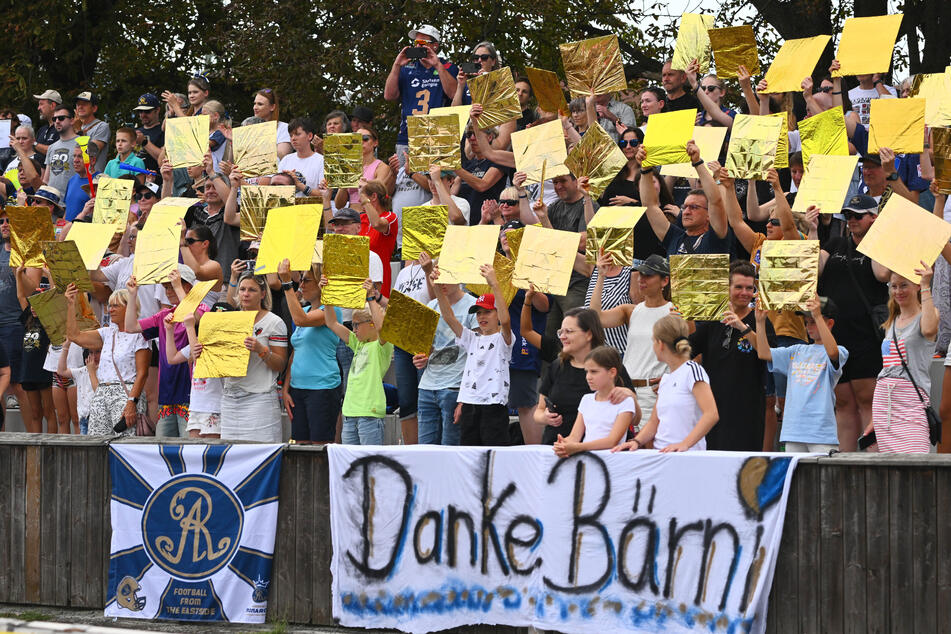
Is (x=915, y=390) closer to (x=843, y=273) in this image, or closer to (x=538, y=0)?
(x=843, y=273)

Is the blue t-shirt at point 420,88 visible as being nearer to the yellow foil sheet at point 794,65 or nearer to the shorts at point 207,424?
the yellow foil sheet at point 794,65

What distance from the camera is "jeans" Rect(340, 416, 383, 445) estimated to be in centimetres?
1044

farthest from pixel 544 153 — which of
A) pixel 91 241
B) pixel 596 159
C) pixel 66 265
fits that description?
pixel 66 265

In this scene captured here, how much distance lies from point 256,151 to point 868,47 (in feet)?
17.4

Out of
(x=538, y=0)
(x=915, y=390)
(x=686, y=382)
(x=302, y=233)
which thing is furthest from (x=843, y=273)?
(x=538, y=0)

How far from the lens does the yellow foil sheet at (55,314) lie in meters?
12.2

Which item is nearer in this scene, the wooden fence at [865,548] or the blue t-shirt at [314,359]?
the wooden fence at [865,548]

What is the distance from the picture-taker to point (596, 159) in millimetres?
10750

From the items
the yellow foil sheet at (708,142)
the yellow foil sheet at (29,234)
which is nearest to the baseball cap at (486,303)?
the yellow foil sheet at (708,142)

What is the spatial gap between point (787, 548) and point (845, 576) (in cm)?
35

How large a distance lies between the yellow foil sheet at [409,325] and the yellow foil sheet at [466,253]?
0.28 m

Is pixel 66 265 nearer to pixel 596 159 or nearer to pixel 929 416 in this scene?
pixel 596 159

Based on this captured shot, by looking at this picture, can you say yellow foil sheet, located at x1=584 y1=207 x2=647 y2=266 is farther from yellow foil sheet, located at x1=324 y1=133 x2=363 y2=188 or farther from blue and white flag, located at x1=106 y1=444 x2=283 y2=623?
yellow foil sheet, located at x1=324 y1=133 x2=363 y2=188

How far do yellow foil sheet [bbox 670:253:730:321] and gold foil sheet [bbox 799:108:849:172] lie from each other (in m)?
1.60
